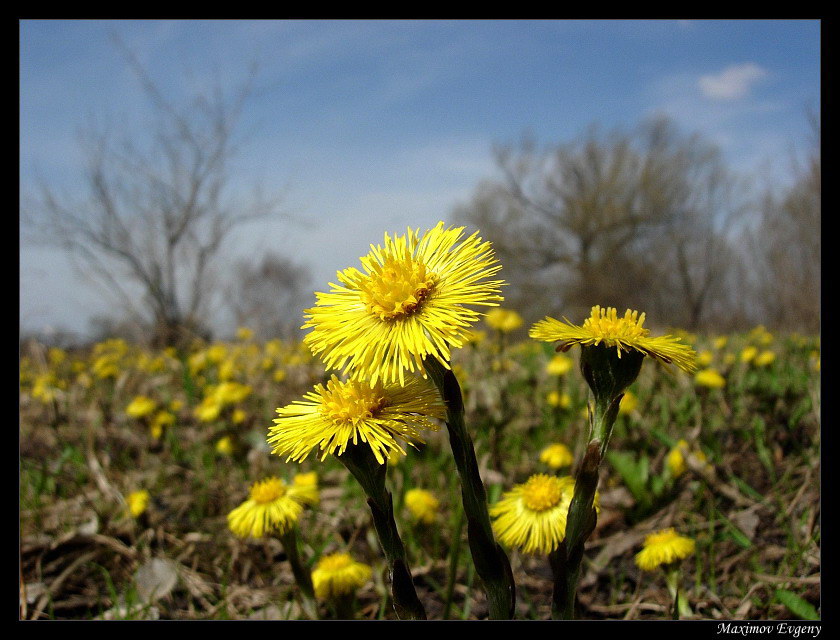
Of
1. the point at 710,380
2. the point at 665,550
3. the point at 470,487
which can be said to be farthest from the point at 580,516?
the point at 710,380

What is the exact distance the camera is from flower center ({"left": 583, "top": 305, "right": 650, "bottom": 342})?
87 centimetres

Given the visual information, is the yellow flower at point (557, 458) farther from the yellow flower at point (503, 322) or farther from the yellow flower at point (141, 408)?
the yellow flower at point (141, 408)

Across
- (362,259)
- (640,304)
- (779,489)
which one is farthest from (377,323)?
(640,304)

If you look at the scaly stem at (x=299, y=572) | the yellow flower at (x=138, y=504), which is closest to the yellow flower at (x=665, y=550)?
the scaly stem at (x=299, y=572)

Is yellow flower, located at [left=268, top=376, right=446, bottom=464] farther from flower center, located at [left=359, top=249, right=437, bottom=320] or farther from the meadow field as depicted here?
the meadow field

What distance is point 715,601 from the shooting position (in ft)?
4.84

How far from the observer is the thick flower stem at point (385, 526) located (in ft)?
2.70

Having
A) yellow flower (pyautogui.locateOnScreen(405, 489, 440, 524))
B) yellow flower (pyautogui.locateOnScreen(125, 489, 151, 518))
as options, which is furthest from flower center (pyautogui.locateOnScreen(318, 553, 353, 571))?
yellow flower (pyautogui.locateOnScreen(125, 489, 151, 518))

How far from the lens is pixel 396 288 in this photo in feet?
2.66

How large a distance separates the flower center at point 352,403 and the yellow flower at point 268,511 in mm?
607

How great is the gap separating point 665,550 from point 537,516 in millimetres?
452

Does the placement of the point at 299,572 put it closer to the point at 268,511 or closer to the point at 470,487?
the point at 268,511
